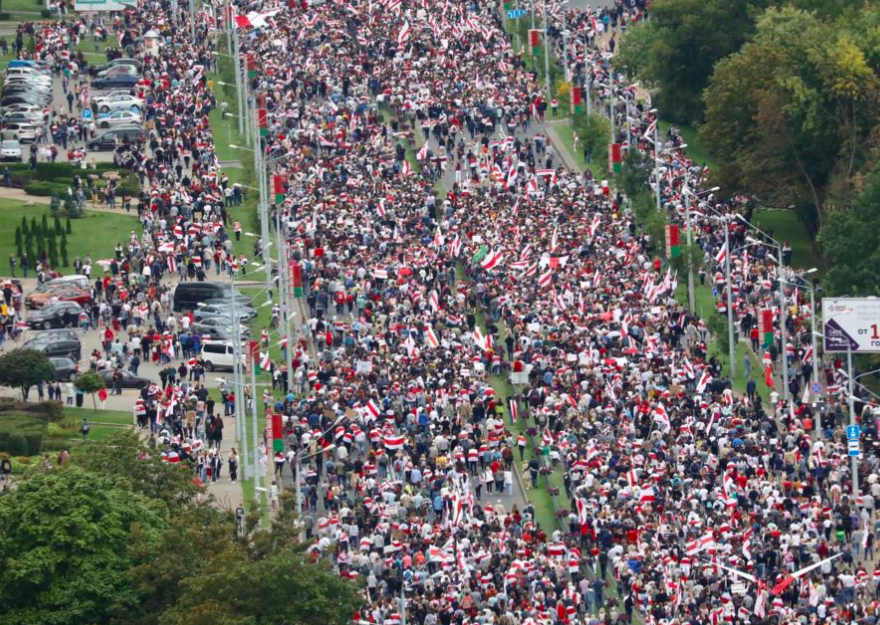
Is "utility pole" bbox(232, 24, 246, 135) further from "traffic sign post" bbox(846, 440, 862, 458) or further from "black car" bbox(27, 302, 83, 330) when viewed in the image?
"traffic sign post" bbox(846, 440, 862, 458)

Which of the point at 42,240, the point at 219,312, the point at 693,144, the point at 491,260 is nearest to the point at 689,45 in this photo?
the point at 693,144

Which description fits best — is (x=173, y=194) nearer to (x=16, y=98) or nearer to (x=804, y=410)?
(x=16, y=98)

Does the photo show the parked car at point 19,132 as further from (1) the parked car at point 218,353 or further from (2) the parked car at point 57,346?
(1) the parked car at point 218,353

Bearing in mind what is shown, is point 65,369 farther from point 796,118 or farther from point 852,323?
point 796,118

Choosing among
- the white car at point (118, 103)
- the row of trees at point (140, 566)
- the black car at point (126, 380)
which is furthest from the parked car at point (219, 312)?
the row of trees at point (140, 566)

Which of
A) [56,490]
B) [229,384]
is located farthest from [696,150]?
[56,490]

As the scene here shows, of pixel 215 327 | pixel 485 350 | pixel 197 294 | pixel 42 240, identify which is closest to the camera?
pixel 485 350

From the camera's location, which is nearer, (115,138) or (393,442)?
(393,442)
